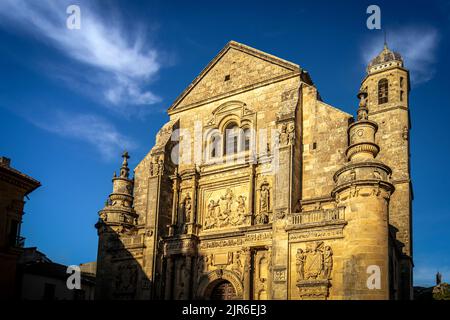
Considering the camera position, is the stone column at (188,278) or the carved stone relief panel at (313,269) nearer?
the carved stone relief panel at (313,269)

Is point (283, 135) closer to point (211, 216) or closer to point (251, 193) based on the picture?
point (251, 193)

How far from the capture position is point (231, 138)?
89.9 feet

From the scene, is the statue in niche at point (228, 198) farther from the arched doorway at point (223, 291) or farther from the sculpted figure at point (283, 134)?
the sculpted figure at point (283, 134)

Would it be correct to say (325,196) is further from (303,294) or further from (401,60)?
(401,60)

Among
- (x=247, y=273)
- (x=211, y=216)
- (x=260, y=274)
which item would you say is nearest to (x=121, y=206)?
(x=211, y=216)

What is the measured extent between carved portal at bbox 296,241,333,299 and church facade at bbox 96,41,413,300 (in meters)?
0.05

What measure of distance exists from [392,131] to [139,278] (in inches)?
572

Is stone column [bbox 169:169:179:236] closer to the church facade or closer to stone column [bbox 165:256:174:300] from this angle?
the church facade

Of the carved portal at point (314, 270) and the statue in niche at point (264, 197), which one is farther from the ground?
the statue in niche at point (264, 197)

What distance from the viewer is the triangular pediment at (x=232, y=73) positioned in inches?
1057

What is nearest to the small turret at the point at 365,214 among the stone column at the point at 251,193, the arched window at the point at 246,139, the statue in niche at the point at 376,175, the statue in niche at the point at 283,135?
the statue in niche at the point at 376,175

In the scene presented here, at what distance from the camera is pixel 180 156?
93.8 ft
